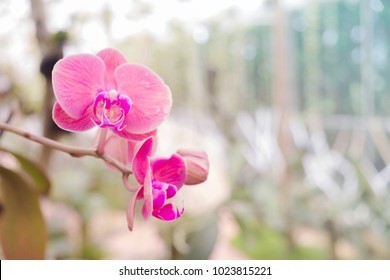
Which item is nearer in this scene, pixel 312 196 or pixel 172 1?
pixel 172 1

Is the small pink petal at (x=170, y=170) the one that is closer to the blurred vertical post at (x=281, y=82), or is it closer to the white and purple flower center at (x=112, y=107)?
the white and purple flower center at (x=112, y=107)

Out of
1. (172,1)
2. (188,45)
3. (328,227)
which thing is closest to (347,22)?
(188,45)

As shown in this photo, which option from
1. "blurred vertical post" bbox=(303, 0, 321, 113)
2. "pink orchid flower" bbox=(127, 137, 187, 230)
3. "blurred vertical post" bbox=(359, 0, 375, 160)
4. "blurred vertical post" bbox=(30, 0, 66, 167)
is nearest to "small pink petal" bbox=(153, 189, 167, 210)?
"pink orchid flower" bbox=(127, 137, 187, 230)

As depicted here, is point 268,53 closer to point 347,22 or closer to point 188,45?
point 347,22

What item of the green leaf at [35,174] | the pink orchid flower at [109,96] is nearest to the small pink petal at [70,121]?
the pink orchid flower at [109,96]

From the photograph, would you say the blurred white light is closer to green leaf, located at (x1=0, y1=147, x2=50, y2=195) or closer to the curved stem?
green leaf, located at (x1=0, y1=147, x2=50, y2=195)

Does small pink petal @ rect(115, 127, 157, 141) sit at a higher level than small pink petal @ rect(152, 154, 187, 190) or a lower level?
higher

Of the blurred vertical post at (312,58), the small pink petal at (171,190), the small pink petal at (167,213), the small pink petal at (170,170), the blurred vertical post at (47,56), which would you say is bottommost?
the small pink petal at (167,213)

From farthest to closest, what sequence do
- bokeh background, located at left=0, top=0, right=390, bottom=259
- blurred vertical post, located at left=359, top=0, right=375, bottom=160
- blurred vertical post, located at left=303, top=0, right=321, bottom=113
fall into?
blurred vertical post, located at left=303, top=0, right=321, bottom=113
blurred vertical post, located at left=359, top=0, right=375, bottom=160
bokeh background, located at left=0, top=0, right=390, bottom=259
